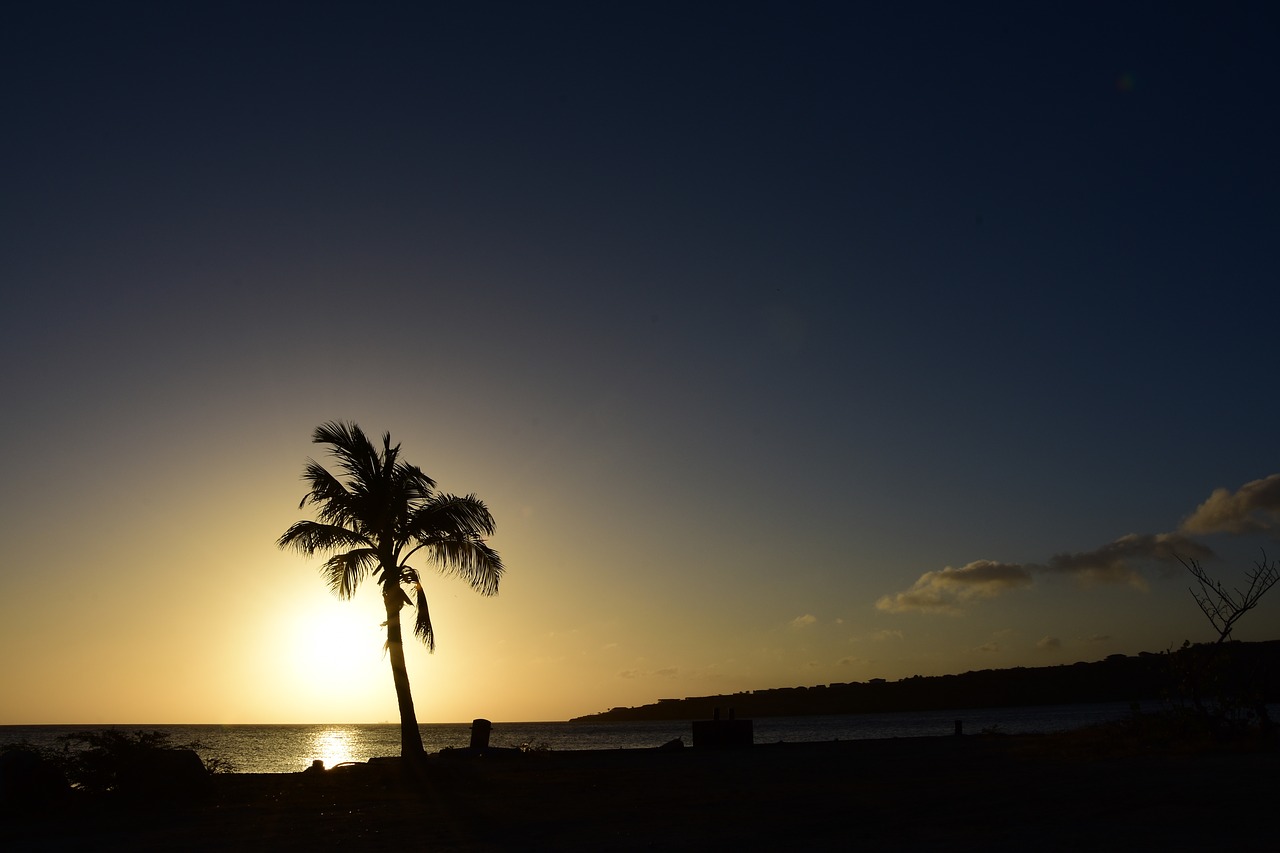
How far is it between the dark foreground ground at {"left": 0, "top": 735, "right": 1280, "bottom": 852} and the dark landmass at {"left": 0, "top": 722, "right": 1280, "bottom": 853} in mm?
36

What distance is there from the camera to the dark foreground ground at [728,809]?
40.1 feet

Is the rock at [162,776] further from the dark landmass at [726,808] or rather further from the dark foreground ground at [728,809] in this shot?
the dark foreground ground at [728,809]

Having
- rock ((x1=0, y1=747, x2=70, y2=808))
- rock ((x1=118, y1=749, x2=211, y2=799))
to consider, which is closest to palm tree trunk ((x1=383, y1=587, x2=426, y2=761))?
rock ((x1=118, y1=749, x2=211, y2=799))

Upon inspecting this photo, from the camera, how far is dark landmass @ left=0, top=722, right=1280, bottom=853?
12.3 m

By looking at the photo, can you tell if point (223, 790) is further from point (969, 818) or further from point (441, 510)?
point (969, 818)

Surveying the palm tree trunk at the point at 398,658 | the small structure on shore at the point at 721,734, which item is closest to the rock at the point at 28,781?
the palm tree trunk at the point at 398,658

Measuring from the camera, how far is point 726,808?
1589 cm

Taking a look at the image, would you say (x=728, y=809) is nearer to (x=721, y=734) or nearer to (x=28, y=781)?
(x=28, y=781)

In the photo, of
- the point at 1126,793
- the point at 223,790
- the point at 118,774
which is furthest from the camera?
the point at 223,790

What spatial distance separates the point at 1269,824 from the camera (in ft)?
39.3

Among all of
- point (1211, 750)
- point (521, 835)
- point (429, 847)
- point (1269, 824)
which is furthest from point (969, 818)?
point (1211, 750)

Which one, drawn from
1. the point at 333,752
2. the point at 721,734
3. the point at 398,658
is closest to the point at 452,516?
the point at 398,658

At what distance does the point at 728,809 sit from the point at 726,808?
0.48 ft

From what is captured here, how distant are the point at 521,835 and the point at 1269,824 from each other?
911 centimetres
